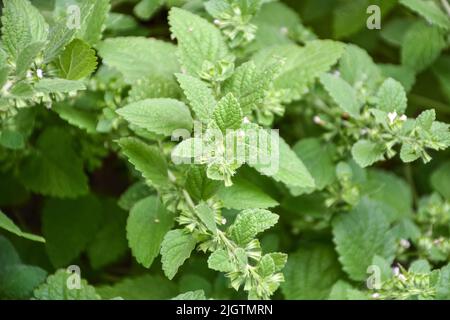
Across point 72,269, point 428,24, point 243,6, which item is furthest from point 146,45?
point 428,24

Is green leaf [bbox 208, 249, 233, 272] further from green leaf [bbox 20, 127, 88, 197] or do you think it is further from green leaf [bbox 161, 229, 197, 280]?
green leaf [bbox 20, 127, 88, 197]

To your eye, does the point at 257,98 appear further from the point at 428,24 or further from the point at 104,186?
the point at 104,186

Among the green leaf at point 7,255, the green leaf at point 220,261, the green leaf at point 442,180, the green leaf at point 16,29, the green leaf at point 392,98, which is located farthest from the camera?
the green leaf at point 442,180

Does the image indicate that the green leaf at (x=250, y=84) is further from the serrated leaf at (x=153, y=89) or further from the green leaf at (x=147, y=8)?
the green leaf at (x=147, y=8)

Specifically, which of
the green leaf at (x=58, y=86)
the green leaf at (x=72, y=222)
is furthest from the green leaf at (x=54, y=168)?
the green leaf at (x=58, y=86)

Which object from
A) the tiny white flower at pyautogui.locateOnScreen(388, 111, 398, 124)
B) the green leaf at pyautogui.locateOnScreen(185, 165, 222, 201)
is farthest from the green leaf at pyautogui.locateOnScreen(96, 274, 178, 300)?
the tiny white flower at pyautogui.locateOnScreen(388, 111, 398, 124)

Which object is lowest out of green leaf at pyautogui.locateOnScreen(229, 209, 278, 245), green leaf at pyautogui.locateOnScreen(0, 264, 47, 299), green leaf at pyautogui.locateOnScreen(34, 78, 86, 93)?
green leaf at pyautogui.locateOnScreen(0, 264, 47, 299)

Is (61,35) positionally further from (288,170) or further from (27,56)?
(288,170)
